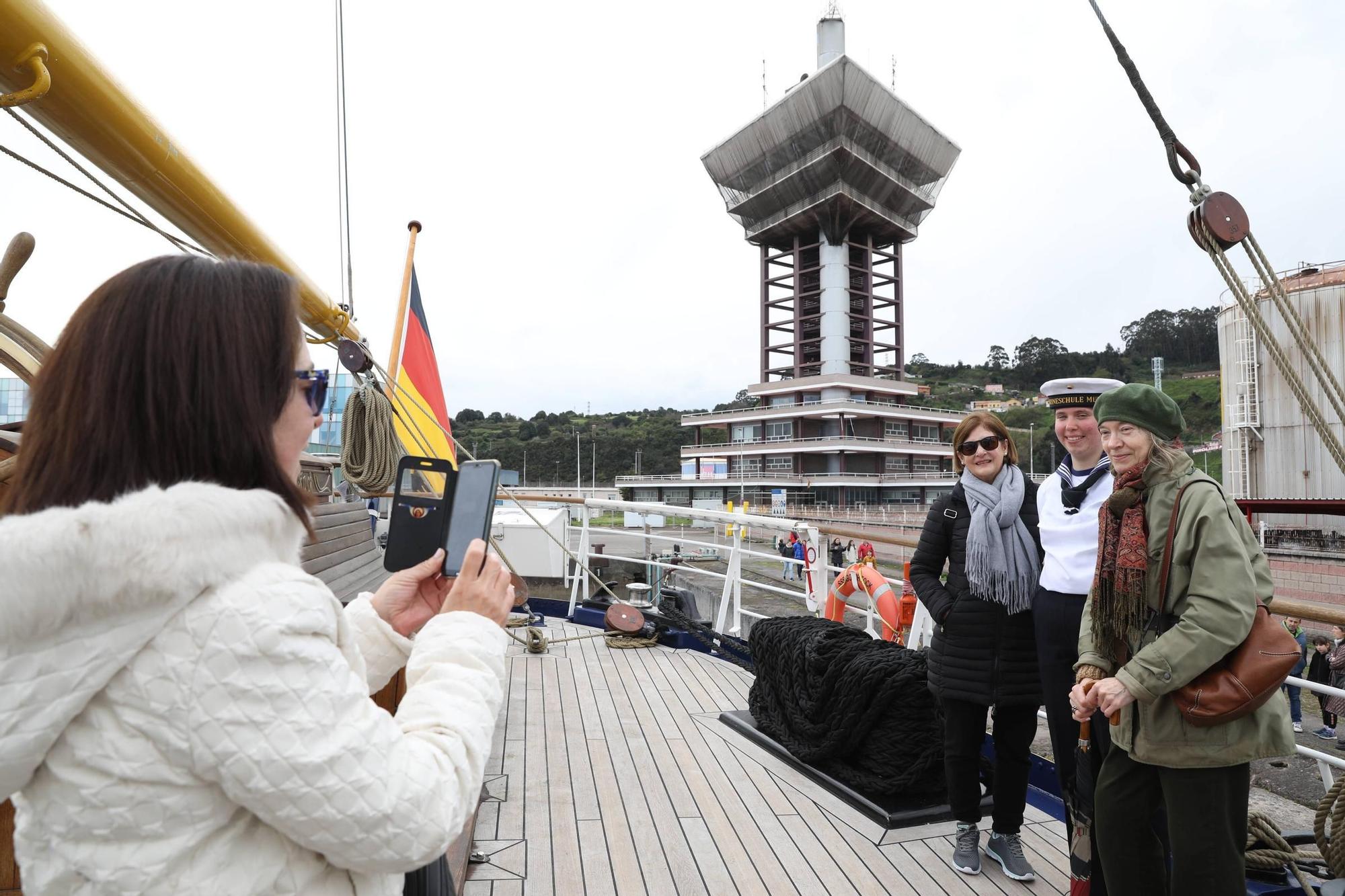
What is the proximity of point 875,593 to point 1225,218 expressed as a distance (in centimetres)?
255

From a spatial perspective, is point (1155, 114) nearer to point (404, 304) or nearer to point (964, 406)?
point (404, 304)

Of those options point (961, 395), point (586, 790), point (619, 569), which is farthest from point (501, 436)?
point (586, 790)

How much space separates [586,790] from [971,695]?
1398mm

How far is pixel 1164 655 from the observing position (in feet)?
4.72

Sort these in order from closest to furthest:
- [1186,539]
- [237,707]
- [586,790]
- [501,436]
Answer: [237,707] → [1186,539] → [586,790] → [501,436]

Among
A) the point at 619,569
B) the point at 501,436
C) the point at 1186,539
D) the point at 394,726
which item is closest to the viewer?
the point at 394,726

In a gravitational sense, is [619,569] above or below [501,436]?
below

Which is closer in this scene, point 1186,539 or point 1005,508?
point 1186,539

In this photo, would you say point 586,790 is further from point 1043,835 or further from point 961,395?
point 961,395

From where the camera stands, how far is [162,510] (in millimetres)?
632

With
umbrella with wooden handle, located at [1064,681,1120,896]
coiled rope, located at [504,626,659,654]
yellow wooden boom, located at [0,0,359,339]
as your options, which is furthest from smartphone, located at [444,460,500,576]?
coiled rope, located at [504,626,659,654]

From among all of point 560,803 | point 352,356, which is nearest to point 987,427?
point 560,803

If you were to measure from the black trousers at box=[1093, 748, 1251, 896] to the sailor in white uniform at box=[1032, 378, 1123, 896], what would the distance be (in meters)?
0.39

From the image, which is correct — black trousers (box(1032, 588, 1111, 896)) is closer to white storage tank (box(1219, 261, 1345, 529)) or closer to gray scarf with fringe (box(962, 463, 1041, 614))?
gray scarf with fringe (box(962, 463, 1041, 614))
